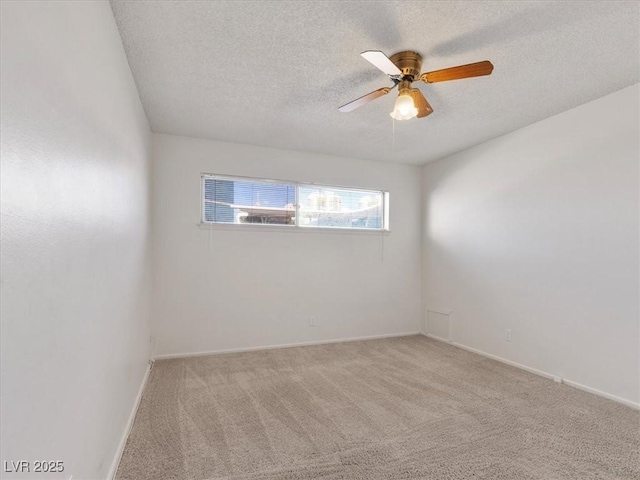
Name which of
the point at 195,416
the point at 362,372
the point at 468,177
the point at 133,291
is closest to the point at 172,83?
the point at 133,291

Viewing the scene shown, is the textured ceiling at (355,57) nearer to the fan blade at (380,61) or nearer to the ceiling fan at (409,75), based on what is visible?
the ceiling fan at (409,75)

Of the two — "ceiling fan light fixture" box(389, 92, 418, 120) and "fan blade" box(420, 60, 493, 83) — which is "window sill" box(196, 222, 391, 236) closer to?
"ceiling fan light fixture" box(389, 92, 418, 120)

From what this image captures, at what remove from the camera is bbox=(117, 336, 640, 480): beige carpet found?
184 cm

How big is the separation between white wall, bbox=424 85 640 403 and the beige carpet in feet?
1.17

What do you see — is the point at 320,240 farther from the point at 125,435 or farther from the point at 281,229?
the point at 125,435

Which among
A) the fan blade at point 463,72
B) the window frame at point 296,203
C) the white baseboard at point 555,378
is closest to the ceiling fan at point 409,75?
the fan blade at point 463,72

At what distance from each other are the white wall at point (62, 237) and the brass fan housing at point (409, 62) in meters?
1.72

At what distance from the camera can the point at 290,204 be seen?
14.2 feet

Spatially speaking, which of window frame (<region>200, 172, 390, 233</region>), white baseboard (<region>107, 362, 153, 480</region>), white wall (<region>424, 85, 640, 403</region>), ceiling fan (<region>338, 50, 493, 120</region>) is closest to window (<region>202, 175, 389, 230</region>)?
window frame (<region>200, 172, 390, 233</region>)

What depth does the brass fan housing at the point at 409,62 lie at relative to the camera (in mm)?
2139

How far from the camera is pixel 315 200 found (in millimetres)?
4480

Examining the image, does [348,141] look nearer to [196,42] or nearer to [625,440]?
[196,42]

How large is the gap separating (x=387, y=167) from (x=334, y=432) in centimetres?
371

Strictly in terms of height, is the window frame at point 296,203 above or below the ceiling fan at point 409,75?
below
